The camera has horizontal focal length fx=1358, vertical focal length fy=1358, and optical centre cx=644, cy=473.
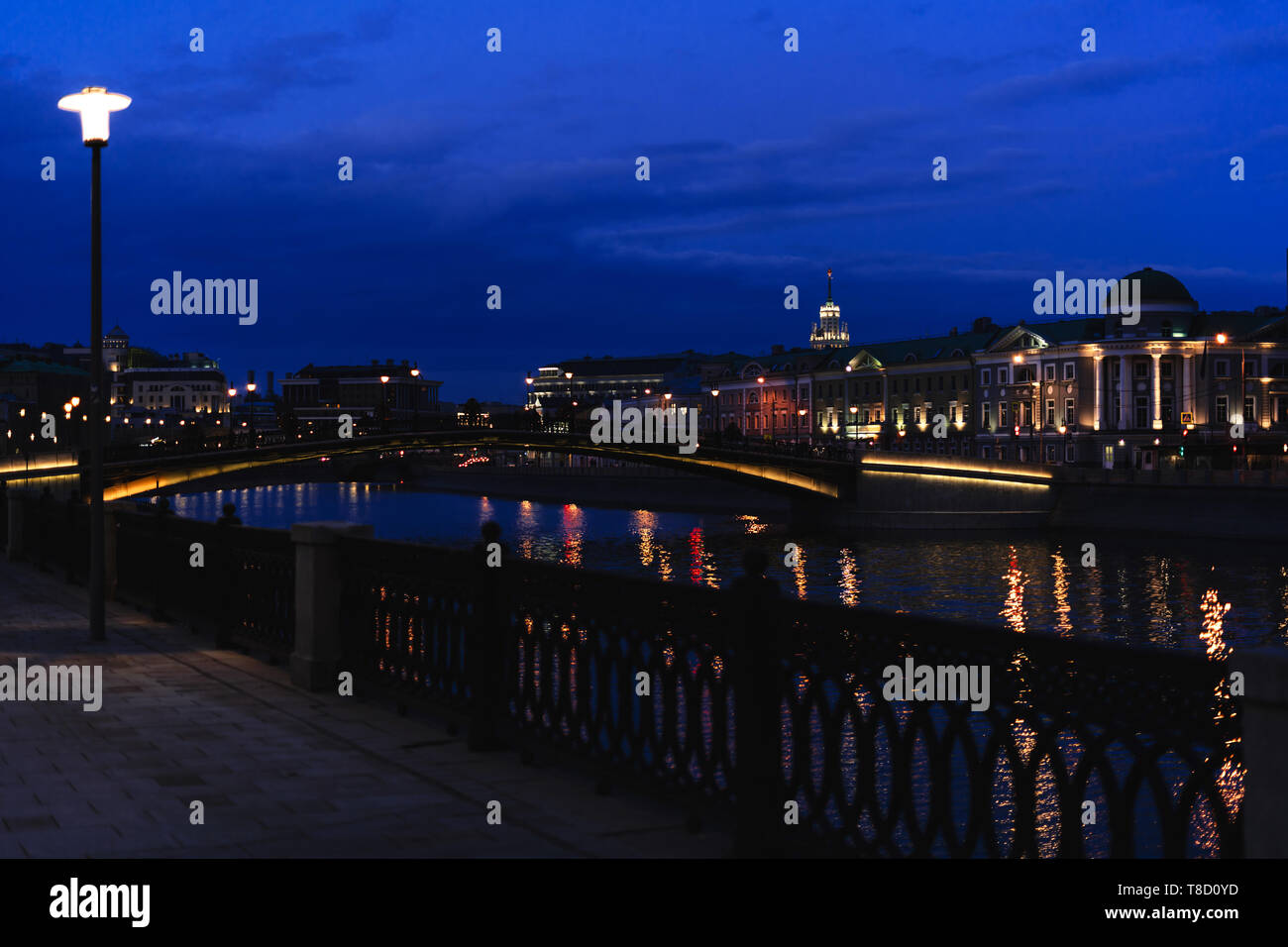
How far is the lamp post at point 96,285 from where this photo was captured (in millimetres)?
12711

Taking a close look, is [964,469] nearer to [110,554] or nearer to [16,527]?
[16,527]

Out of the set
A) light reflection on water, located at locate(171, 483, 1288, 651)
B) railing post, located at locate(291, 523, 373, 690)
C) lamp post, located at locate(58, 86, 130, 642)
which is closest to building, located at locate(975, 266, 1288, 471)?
light reflection on water, located at locate(171, 483, 1288, 651)

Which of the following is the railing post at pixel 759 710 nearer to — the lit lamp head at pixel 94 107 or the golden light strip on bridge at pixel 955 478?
the lit lamp head at pixel 94 107

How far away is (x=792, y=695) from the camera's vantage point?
562cm

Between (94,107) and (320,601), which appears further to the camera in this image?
(94,107)

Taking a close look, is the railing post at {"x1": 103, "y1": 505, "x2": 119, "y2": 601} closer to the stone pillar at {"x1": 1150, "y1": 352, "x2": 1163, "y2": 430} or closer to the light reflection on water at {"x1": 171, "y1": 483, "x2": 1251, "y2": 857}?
the light reflection on water at {"x1": 171, "y1": 483, "x2": 1251, "y2": 857}

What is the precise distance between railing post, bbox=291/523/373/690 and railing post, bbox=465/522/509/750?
7.19ft

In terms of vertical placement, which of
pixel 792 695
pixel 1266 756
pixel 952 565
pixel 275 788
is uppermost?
pixel 1266 756

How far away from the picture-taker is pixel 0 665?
11.5 metres

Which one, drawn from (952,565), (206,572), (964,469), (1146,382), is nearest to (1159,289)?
(1146,382)

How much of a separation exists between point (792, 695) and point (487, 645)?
262 cm

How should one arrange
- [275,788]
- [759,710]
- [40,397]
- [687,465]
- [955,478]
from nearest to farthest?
[759,710], [275,788], [687,465], [955,478], [40,397]

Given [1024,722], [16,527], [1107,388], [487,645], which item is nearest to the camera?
[1024,722]
